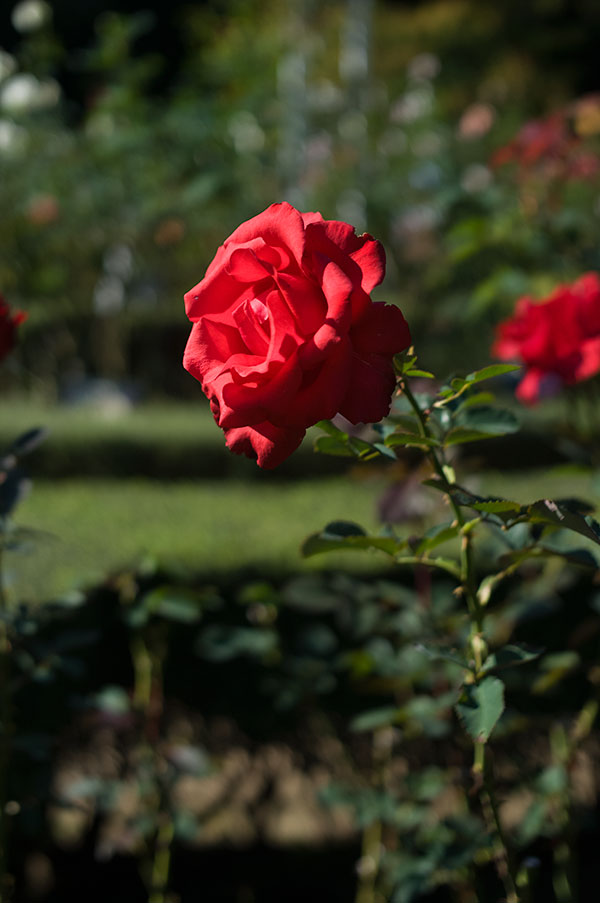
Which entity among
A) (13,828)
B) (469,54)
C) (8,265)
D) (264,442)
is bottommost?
(13,828)

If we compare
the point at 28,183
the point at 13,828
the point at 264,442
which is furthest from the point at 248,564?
the point at 28,183

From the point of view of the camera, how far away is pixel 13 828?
61.6 inches

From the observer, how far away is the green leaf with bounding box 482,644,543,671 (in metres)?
0.83

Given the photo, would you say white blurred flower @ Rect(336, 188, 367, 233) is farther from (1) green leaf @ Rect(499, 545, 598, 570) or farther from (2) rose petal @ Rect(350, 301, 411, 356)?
(2) rose petal @ Rect(350, 301, 411, 356)

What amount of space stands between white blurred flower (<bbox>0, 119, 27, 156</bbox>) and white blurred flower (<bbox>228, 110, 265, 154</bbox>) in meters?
1.54

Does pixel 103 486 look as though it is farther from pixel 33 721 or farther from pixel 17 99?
pixel 17 99

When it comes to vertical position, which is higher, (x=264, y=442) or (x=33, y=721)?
(x=264, y=442)

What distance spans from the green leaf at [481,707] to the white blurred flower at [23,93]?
6.52m

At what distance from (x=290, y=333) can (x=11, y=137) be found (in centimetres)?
699

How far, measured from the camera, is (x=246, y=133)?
24.8 ft

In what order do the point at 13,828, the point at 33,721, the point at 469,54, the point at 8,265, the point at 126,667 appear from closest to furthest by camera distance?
the point at 13,828 < the point at 33,721 < the point at 126,667 < the point at 8,265 < the point at 469,54

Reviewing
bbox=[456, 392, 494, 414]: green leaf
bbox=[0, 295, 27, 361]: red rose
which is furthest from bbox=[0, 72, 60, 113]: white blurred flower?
bbox=[456, 392, 494, 414]: green leaf

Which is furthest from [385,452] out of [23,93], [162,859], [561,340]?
[23,93]

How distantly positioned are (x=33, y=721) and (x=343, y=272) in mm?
1316
